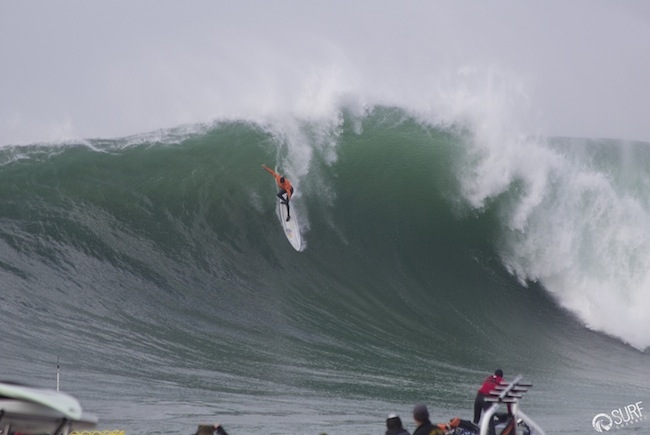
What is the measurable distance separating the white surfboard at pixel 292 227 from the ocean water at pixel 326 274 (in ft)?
0.50

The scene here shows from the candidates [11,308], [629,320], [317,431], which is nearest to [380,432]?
[317,431]

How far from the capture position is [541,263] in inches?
746

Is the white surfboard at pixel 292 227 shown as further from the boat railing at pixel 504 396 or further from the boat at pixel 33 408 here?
the boat at pixel 33 408

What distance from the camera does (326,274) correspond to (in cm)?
1638

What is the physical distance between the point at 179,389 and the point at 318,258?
6.43m

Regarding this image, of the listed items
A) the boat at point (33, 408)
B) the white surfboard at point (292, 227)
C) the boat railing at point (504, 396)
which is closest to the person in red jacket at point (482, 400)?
the boat railing at point (504, 396)

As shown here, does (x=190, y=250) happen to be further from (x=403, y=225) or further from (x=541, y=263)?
(x=541, y=263)

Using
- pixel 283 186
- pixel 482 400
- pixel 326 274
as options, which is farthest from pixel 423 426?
pixel 283 186

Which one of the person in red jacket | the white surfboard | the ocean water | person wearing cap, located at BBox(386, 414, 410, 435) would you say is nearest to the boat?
person wearing cap, located at BBox(386, 414, 410, 435)

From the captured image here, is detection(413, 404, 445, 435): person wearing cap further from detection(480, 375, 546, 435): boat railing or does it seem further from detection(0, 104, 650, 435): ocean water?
detection(0, 104, 650, 435): ocean water

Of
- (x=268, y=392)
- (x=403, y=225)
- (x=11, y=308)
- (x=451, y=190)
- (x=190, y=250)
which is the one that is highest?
(x=451, y=190)

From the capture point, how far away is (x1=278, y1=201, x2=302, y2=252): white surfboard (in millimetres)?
17344

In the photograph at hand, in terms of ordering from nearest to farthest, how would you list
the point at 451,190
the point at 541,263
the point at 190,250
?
1. the point at 190,250
2. the point at 541,263
3. the point at 451,190

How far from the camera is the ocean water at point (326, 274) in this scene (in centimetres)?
1123
